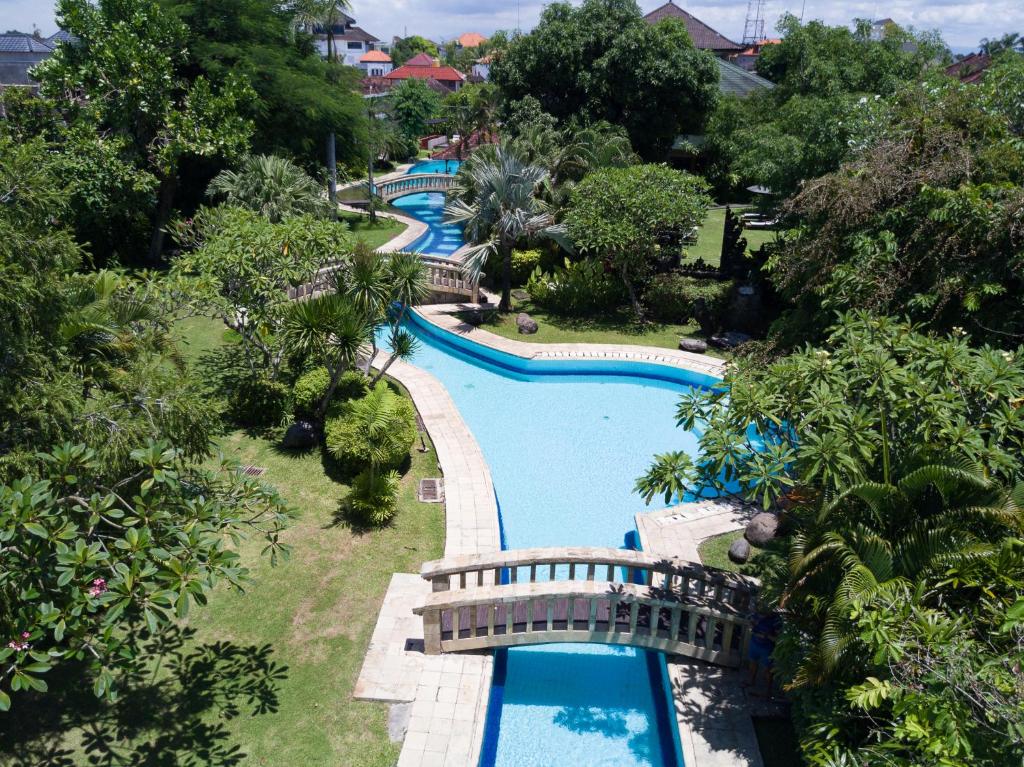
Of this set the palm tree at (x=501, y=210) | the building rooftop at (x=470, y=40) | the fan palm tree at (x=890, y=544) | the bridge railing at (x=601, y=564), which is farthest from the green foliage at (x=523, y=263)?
the building rooftop at (x=470, y=40)

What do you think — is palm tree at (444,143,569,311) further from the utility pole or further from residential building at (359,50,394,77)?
residential building at (359,50,394,77)

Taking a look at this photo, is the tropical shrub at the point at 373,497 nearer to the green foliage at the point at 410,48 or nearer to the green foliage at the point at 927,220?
the green foliage at the point at 927,220

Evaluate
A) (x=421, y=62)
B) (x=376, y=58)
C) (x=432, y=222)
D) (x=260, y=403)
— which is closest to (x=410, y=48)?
(x=376, y=58)

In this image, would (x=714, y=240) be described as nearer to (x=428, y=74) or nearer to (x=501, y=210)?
(x=501, y=210)

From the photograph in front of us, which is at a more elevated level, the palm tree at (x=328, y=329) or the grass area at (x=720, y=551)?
the palm tree at (x=328, y=329)

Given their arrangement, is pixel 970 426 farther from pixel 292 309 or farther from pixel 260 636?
pixel 292 309

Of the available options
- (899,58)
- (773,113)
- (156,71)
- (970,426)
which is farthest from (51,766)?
(899,58)
